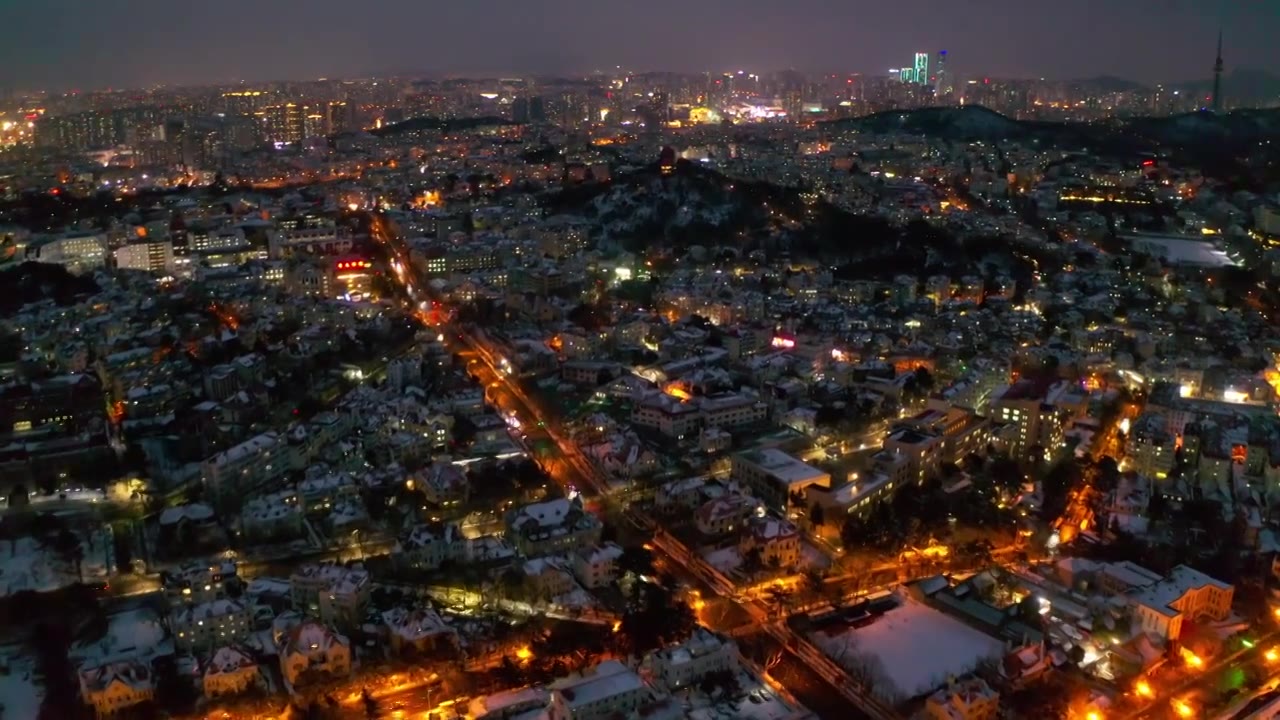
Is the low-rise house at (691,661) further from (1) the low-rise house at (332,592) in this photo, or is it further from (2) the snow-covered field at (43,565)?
(2) the snow-covered field at (43,565)

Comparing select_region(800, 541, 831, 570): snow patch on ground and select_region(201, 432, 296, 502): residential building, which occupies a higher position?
select_region(201, 432, 296, 502): residential building

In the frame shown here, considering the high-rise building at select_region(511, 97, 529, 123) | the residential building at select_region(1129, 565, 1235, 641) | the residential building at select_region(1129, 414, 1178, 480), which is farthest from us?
the high-rise building at select_region(511, 97, 529, 123)

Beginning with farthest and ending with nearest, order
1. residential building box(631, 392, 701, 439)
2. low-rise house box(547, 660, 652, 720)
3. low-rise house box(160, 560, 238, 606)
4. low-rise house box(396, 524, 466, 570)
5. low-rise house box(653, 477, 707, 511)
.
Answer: residential building box(631, 392, 701, 439), low-rise house box(653, 477, 707, 511), low-rise house box(396, 524, 466, 570), low-rise house box(160, 560, 238, 606), low-rise house box(547, 660, 652, 720)

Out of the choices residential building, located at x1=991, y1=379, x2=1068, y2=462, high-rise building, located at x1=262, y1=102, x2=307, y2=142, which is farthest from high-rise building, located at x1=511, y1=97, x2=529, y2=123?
residential building, located at x1=991, y1=379, x2=1068, y2=462

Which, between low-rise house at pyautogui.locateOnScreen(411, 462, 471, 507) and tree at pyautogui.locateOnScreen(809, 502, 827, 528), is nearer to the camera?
tree at pyautogui.locateOnScreen(809, 502, 827, 528)

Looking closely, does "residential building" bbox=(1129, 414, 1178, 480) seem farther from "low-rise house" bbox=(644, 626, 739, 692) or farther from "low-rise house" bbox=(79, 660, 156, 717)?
"low-rise house" bbox=(79, 660, 156, 717)

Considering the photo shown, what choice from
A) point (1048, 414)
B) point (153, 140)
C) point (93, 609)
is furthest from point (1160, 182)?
point (153, 140)

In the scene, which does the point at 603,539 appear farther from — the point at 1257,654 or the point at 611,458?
the point at 1257,654
